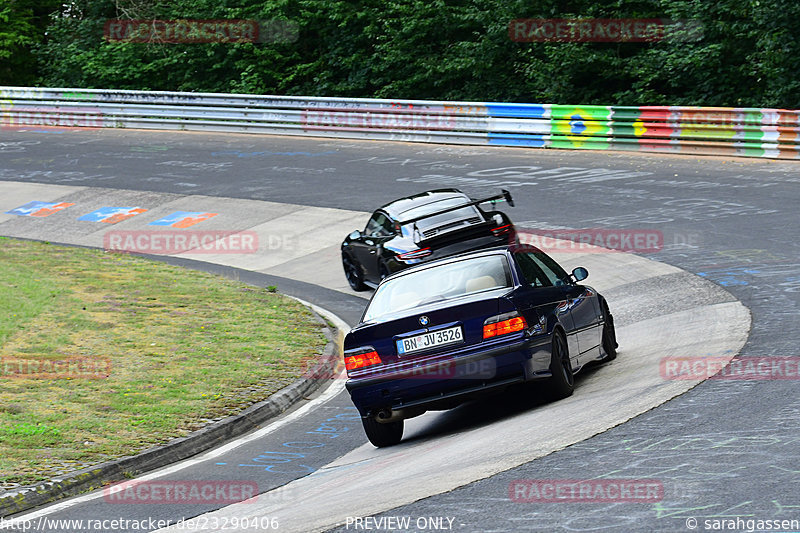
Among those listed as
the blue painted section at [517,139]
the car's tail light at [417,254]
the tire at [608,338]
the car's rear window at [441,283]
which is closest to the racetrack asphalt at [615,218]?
the blue painted section at [517,139]

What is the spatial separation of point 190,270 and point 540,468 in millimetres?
13898

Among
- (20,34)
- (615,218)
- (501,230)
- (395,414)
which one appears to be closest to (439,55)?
(615,218)

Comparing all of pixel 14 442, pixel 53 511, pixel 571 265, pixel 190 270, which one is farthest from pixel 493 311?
pixel 190 270

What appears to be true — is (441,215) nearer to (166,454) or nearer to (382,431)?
(382,431)

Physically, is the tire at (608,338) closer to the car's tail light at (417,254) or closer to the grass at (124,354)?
the grass at (124,354)

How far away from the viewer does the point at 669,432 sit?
24.8ft

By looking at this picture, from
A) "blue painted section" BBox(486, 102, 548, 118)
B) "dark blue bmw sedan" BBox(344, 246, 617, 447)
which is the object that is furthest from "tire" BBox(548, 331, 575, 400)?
"blue painted section" BBox(486, 102, 548, 118)

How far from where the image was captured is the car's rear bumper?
8.74 meters

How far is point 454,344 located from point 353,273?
9.08m

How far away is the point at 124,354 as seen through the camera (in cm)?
1330

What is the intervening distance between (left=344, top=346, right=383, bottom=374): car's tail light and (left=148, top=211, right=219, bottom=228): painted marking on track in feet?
51.0

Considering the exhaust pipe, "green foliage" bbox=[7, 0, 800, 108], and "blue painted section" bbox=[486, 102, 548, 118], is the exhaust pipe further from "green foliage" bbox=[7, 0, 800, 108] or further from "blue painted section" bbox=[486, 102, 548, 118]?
"green foliage" bbox=[7, 0, 800, 108]

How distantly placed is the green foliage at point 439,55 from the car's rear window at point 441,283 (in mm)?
20920

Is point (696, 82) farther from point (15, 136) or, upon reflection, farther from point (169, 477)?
point (169, 477)
